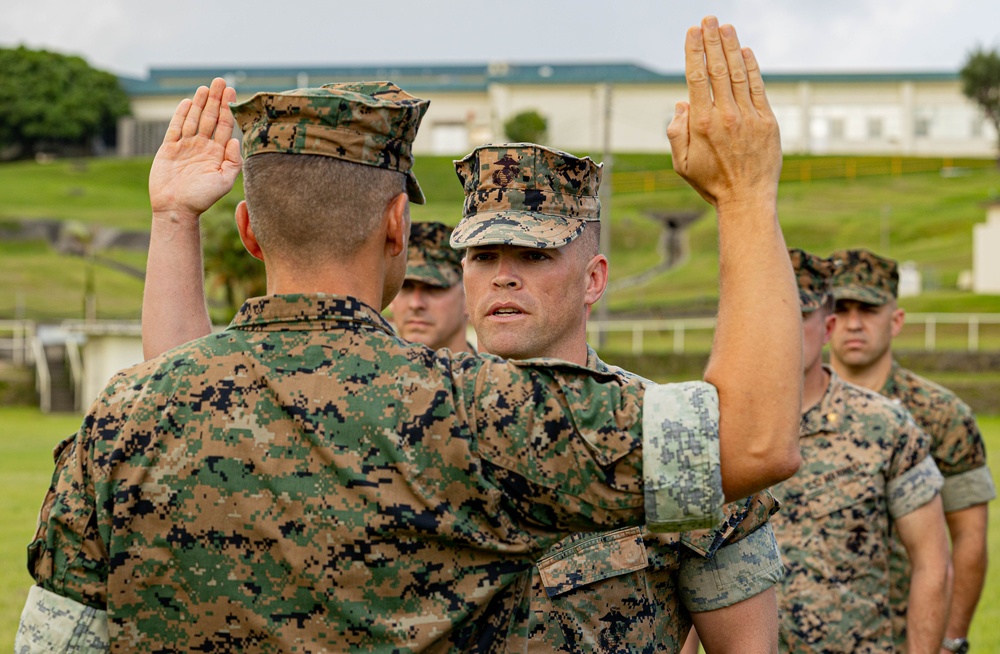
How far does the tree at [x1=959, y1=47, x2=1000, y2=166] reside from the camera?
70125 millimetres

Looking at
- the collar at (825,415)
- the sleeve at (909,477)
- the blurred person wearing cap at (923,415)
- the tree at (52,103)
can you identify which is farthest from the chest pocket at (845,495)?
the tree at (52,103)

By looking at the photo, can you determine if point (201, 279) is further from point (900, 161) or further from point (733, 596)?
point (900, 161)

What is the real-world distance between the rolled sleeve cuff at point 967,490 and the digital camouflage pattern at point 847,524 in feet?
4.11

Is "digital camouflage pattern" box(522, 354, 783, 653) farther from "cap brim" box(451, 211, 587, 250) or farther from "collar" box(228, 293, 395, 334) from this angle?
"collar" box(228, 293, 395, 334)

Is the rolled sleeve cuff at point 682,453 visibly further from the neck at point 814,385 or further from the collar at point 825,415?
the neck at point 814,385

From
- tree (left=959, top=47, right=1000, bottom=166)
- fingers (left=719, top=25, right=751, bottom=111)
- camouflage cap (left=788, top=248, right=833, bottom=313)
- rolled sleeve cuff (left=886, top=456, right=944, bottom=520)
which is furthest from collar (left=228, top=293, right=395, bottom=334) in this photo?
tree (left=959, top=47, right=1000, bottom=166)

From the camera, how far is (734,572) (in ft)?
11.3

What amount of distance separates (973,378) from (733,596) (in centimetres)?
2903

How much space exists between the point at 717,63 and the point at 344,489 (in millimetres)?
1037

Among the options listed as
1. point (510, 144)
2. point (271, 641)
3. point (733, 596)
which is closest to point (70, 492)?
point (271, 641)

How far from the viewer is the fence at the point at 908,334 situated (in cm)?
3356

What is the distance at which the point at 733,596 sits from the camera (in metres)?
3.42

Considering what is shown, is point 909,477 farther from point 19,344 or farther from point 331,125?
point 19,344

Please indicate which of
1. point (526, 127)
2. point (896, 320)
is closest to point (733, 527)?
point (896, 320)
